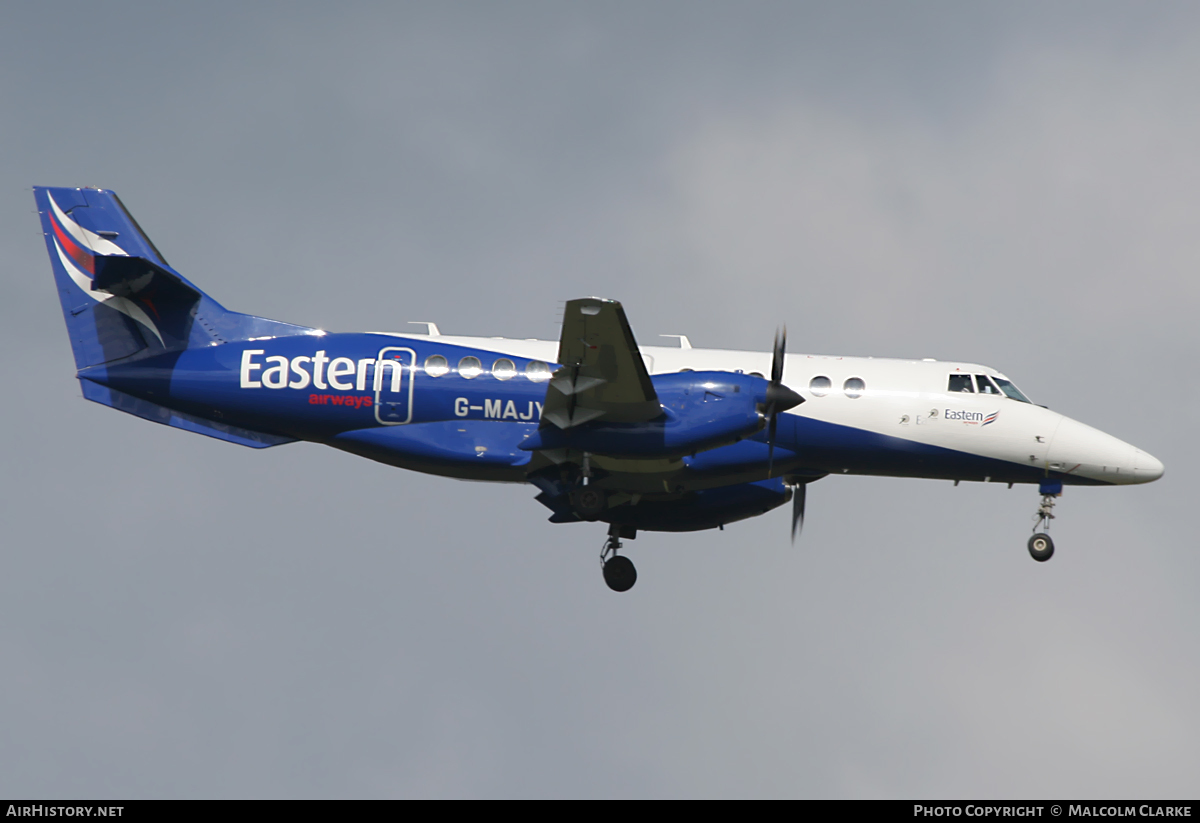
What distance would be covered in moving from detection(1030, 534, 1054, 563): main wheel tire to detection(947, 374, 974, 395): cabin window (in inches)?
129

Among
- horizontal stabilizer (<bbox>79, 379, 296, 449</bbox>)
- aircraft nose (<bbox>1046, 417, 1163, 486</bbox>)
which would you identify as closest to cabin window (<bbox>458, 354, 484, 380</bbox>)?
horizontal stabilizer (<bbox>79, 379, 296, 449</bbox>)

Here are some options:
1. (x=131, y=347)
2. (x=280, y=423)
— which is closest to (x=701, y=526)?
(x=280, y=423)

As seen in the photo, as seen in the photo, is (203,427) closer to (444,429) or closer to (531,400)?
(444,429)

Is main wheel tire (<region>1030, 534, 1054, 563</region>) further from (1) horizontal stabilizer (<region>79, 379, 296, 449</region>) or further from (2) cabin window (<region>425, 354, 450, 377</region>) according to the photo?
(1) horizontal stabilizer (<region>79, 379, 296, 449</region>)

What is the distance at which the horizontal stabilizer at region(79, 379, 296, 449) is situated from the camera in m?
25.2

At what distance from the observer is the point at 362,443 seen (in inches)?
974

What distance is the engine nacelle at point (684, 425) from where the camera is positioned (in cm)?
2216

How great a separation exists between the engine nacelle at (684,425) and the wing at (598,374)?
0.20 metres

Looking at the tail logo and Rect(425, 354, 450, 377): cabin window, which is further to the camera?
the tail logo

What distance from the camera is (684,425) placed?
73.0 ft

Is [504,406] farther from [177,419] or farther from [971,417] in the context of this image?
[971,417]

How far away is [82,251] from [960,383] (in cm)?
1800

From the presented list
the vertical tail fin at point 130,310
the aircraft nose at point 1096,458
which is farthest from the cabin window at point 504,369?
the aircraft nose at point 1096,458
